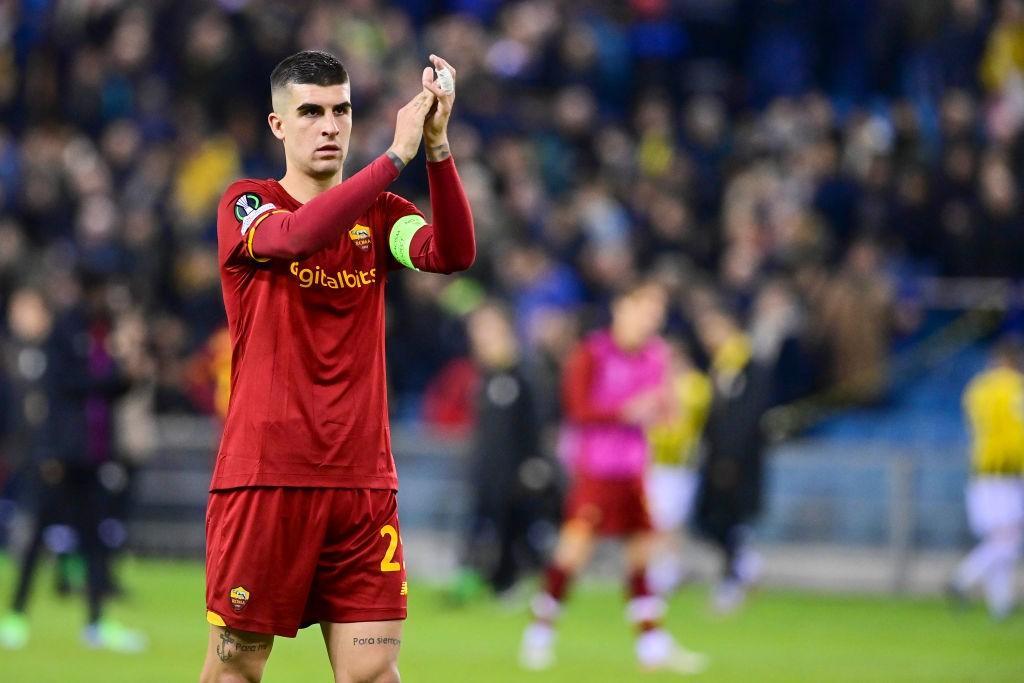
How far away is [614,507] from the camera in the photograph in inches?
519

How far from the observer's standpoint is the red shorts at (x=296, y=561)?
5996 millimetres

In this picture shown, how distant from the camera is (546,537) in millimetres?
19047

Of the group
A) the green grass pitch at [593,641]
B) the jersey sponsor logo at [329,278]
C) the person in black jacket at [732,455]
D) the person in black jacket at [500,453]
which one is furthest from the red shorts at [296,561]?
the person in black jacket at [732,455]

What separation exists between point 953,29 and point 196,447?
10.1 m

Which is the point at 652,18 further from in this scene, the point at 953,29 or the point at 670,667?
the point at 670,667

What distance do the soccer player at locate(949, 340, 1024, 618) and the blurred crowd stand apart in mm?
2505

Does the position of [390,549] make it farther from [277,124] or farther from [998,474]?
[998,474]

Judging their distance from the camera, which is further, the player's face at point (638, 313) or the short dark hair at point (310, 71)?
the player's face at point (638, 313)

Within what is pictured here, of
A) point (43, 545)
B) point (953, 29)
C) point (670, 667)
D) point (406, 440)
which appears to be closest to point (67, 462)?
point (43, 545)

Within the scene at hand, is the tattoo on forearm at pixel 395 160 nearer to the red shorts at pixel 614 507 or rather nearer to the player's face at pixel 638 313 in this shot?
the red shorts at pixel 614 507

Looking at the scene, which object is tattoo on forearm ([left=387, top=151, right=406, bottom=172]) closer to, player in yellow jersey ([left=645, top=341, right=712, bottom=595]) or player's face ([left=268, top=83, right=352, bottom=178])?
player's face ([left=268, top=83, right=352, bottom=178])

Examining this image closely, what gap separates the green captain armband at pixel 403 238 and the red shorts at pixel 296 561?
776 mm

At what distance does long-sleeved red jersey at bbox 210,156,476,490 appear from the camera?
6027 millimetres

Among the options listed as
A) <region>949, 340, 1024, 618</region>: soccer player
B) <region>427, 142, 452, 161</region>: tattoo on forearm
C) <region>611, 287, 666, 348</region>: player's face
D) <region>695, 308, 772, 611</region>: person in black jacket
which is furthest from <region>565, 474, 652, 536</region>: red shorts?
<region>427, 142, 452, 161</region>: tattoo on forearm
